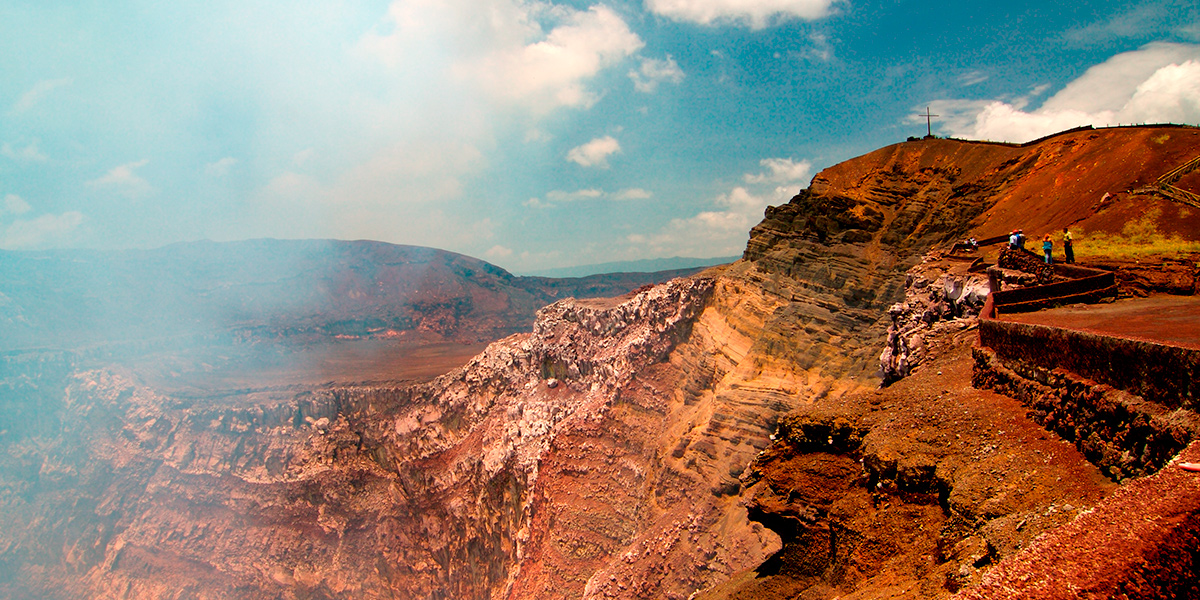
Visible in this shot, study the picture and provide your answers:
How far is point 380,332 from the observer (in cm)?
9669

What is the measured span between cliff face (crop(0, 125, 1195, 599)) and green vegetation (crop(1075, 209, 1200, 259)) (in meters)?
4.23

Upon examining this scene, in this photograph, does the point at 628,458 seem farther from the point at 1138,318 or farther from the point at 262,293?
the point at 262,293

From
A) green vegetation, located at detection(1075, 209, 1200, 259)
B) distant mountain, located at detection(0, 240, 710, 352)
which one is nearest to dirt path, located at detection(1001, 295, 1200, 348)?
green vegetation, located at detection(1075, 209, 1200, 259)

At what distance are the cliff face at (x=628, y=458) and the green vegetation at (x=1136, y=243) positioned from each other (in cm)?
423

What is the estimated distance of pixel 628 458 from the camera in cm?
2558

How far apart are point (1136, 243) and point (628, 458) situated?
1926cm

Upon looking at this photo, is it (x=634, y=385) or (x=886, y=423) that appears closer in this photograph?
(x=886, y=423)

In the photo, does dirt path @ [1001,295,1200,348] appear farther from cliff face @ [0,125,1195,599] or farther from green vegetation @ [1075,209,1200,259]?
green vegetation @ [1075,209,1200,259]

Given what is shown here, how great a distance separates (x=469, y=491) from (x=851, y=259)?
936 inches

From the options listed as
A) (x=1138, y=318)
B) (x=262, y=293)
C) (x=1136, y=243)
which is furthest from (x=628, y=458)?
(x=262, y=293)

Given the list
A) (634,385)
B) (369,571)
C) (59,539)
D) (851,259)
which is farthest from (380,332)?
(851,259)

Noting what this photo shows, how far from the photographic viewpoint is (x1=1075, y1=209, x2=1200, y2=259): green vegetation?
46.7ft

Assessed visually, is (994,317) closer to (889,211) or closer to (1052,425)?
(1052,425)

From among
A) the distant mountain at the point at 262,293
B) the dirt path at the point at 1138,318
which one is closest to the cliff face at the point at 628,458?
the dirt path at the point at 1138,318
